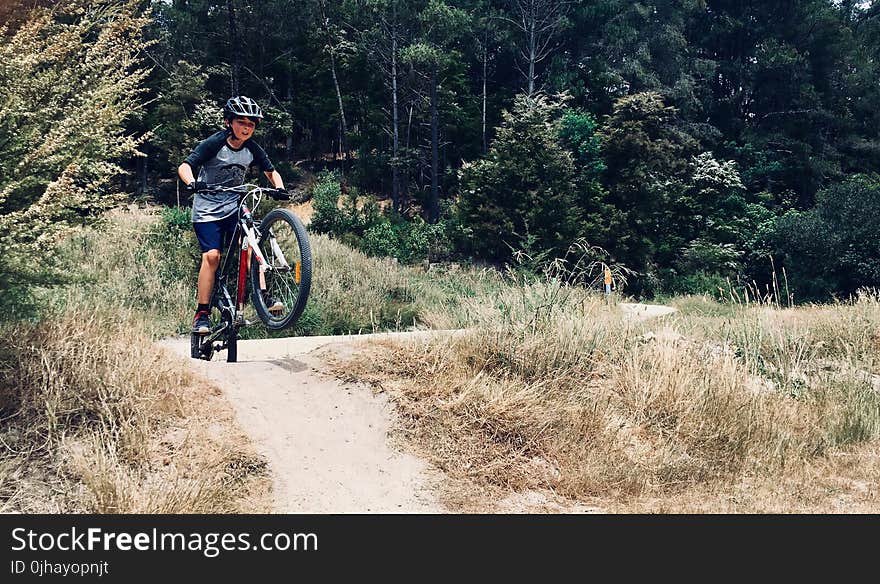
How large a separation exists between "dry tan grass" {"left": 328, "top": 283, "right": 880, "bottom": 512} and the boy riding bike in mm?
1709

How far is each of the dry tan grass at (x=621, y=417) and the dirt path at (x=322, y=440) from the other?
0.25 m

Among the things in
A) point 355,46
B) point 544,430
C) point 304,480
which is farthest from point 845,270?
point 304,480

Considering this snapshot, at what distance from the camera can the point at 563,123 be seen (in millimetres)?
32188

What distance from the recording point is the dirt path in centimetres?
546

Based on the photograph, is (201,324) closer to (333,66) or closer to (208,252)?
(208,252)

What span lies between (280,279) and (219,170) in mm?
1163

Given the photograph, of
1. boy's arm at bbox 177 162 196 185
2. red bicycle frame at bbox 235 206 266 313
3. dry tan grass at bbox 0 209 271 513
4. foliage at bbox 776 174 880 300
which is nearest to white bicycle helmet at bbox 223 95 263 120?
boy's arm at bbox 177 162 196 185

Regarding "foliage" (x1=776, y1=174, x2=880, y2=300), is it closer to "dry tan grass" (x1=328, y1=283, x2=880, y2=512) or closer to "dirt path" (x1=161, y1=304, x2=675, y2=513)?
"dry tan grass" (x1=328, y1=283, x2=880, y2=512)

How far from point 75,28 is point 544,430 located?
219 inches

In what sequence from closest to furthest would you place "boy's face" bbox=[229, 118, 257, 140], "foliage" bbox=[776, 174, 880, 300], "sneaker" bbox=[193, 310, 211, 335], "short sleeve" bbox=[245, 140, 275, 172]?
1. "boy's face" bbox=[229, 118, 257, 140]
2. "short sleeve" bbox=[245, 140, 275, 172]
3. "sneaker" bbox=[193, 310, 211, 335]
4. "foliage" bbox=[776, 174, 880, 300]

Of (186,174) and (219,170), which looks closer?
(186,174)

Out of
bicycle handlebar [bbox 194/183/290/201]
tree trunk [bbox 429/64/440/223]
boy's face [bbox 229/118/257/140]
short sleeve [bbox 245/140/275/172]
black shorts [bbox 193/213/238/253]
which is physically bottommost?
black shorts [bbox 193/213/238/253]

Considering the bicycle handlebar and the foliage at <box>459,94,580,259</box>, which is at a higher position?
the foliage at <box>459,94,580,259</box>

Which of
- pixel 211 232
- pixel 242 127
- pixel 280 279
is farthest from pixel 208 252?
pixel 242 127
